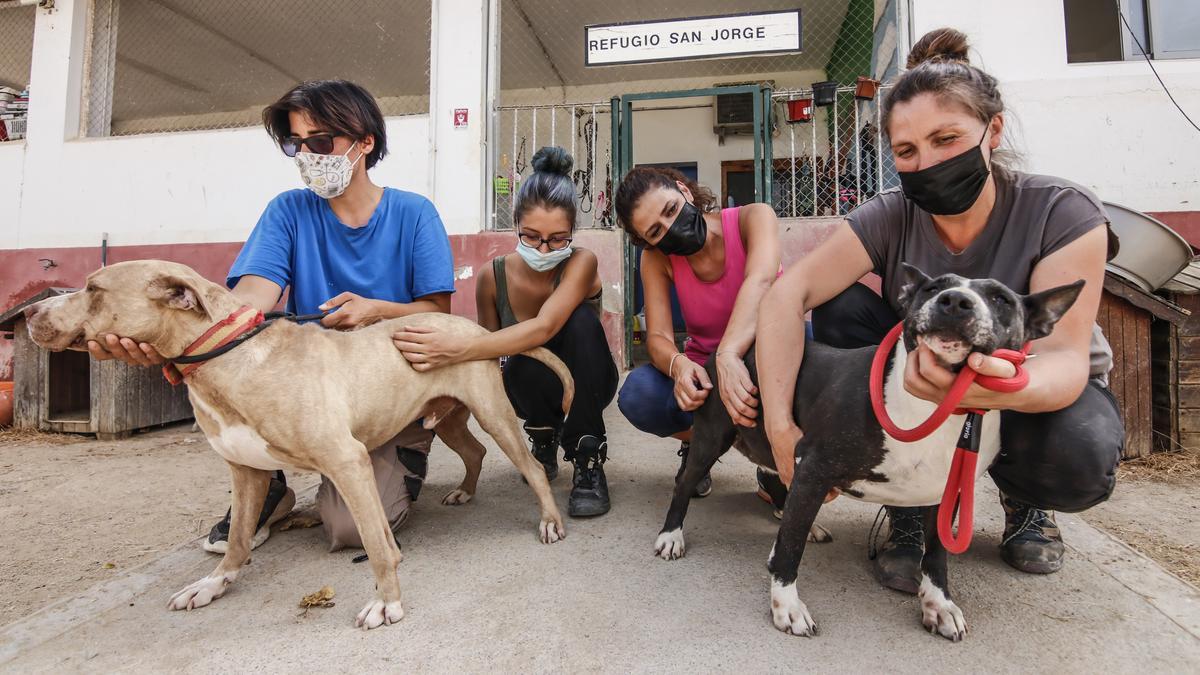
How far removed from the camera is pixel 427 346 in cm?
194

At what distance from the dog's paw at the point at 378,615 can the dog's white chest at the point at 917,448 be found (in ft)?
4.12

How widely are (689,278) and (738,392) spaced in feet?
2.15

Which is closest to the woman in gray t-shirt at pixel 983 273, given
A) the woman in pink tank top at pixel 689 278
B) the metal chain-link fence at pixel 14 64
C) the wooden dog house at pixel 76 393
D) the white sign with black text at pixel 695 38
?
the woman in pink tank top at pixel 689 278

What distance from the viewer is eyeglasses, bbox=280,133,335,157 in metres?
2.14

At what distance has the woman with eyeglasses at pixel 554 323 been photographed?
2385 millimetres

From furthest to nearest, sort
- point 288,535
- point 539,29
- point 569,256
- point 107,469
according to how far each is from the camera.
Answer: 1. point 539,29
2. point 107,469
3. point 569,256
4. point 288,535

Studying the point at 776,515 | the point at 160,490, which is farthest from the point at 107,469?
the point at 776,515

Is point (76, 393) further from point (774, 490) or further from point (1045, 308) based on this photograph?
point (1045, 308)

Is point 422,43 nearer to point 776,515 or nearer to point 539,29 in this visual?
point 539,29

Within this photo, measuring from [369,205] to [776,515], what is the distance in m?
2.02

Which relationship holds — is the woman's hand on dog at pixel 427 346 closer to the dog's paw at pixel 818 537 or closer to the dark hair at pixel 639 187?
the dark hair at pixel 639 187

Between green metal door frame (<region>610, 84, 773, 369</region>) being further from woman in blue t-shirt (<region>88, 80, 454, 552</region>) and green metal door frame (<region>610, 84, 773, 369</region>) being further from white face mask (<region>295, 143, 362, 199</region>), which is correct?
white face mask (<region>295, 143, 362, 199</region>)

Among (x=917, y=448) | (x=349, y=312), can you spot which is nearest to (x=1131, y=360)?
(x=917, y=448)

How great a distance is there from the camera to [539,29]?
902 cm
